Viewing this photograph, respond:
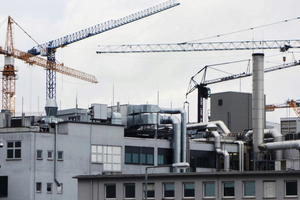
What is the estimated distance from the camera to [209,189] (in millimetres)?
68062

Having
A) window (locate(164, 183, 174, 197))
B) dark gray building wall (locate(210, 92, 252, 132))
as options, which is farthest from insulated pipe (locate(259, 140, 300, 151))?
window (locate(164, 183, 174, 197))

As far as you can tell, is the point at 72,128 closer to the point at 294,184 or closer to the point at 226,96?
the point at 294,184

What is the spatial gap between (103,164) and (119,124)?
22.1 ft

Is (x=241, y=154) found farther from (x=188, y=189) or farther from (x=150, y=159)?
(x=188, y=189)

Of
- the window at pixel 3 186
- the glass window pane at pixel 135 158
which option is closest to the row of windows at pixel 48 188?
the window at pixel 3 186

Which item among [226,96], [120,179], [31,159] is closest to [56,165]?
[31,159]

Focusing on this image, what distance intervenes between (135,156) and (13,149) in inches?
716

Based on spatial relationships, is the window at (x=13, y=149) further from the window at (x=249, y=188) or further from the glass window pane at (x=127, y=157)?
the window at (x=249, y=188)

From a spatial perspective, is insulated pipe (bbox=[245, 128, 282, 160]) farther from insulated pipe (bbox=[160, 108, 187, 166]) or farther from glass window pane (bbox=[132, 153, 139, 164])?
glass window pane (bbox=[132, 153, 139, 164])

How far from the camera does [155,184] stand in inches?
2768

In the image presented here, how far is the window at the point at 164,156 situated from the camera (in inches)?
3932

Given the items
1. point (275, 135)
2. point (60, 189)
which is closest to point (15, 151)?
point (60, 189)

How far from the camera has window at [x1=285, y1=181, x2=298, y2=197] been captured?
213ft

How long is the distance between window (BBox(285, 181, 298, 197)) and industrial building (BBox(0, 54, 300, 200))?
0.09m
